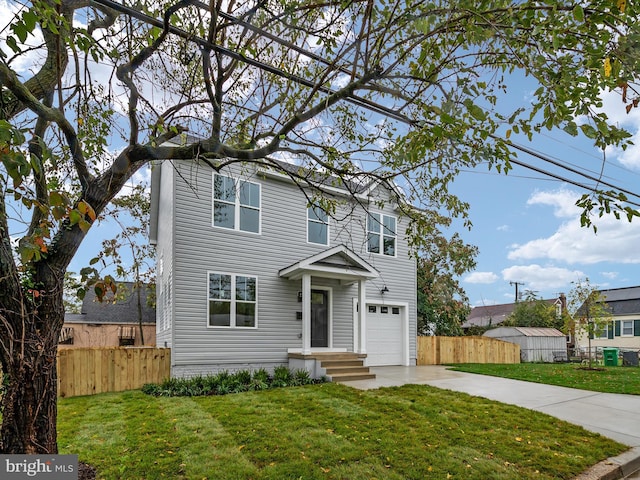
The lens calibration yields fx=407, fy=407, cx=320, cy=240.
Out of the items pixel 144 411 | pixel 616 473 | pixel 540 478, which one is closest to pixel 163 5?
pixel 144 411

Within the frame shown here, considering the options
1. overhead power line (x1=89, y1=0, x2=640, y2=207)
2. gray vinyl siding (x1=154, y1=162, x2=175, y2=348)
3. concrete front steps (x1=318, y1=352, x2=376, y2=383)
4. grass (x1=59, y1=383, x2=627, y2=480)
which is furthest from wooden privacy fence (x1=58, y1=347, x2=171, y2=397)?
overhead power line (x1=89, y1=0, x2=640, y2=207)

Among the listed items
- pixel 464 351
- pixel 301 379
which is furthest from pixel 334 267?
pixel 464 351

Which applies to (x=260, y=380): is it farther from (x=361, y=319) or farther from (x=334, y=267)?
(x=334, y=267)

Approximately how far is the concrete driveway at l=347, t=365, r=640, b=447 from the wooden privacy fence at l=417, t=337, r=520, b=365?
319 centimetres

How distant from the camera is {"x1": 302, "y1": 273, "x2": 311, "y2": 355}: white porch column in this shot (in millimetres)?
11500

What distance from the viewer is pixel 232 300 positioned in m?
11.3

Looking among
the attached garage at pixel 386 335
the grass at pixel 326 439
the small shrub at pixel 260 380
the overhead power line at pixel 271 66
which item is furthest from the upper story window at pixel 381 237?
the overhead power line at pixel 271 66

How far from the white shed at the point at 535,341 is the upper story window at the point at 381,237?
10.4 metres

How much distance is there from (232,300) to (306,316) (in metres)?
2.11

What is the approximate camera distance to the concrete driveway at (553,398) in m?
6.64

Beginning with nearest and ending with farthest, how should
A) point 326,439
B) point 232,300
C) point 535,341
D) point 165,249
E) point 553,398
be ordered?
point 326,439
point 553,398
point 232,300
point 165,249
point 535,341

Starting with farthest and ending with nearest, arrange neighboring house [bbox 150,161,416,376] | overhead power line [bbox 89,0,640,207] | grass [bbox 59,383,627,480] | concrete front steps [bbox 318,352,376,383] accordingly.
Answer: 1. concrete front steps [bbox 318,352,376,383]
2. neighboring house [bbox 150,161,416,376]
3. grass [bbox 59,383,627,480]
4. overhead power line [bbox 89,0,640,207]

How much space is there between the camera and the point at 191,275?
10703mm

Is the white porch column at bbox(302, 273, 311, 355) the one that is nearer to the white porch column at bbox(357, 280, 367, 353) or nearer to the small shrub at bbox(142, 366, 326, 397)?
the small shrub at bbox(142, 366, 326, 397)
